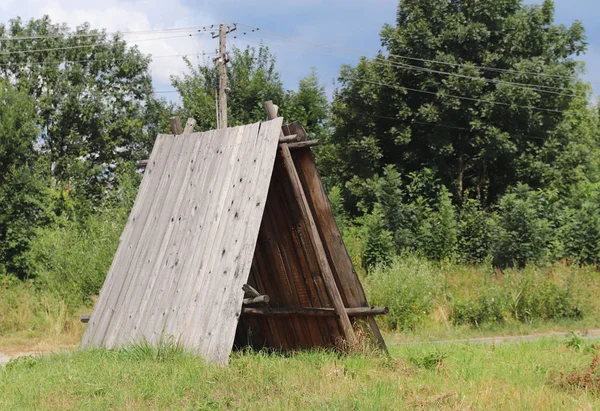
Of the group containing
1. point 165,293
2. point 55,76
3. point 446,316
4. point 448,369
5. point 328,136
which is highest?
point 55,76

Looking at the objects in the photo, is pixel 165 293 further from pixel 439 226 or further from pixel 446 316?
pixel 439 226

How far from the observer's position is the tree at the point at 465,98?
26.6 metres

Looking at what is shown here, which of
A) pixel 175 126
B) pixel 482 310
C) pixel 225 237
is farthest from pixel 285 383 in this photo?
pixel 482 310

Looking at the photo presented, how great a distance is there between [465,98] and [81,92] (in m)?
21.6

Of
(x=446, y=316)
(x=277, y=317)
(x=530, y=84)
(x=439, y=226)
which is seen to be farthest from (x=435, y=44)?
(x=277, y=317)

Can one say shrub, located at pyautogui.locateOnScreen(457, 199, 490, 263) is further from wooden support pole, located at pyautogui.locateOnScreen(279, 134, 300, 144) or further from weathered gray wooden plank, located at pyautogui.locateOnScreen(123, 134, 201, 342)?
wooden support pole, located at pyautogui.locateOnScreen(279, 134, 300, 144)

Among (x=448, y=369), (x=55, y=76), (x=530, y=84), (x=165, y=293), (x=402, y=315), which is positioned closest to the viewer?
(x=448, y=369)

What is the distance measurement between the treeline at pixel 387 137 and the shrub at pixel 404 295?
3.95 m

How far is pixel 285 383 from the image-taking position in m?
6.15

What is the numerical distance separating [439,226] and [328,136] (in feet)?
40.1

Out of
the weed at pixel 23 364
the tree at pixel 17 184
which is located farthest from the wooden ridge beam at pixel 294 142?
the tree at pixel 17 184

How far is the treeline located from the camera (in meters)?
20.4

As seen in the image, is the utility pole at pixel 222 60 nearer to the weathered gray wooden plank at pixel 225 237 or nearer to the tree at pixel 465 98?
the tree at pixel 465 98

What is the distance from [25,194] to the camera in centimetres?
2028
